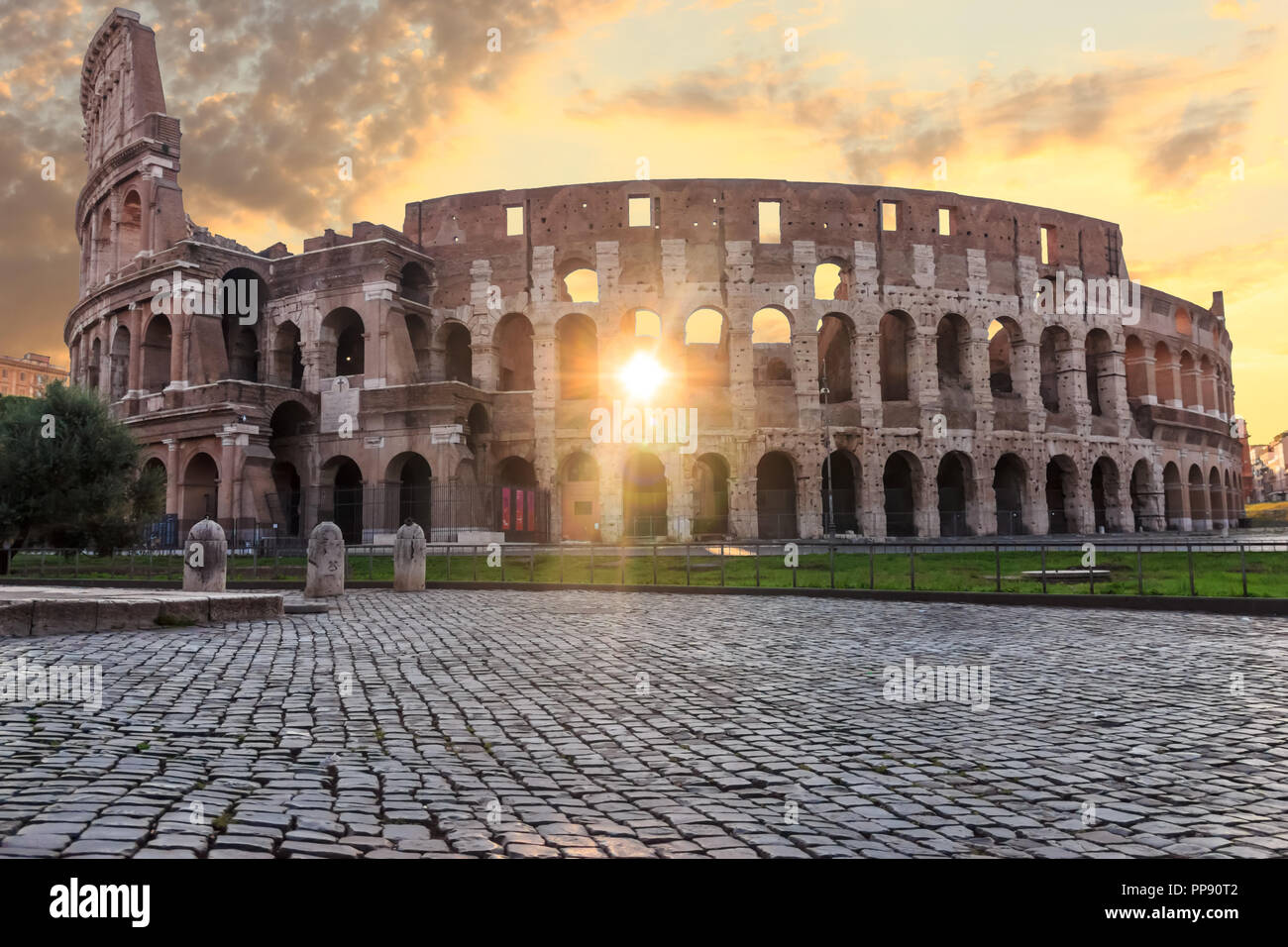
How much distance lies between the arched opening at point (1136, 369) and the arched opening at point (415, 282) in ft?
104

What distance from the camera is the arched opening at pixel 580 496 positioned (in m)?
32.9

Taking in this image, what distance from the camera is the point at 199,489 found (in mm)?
31000

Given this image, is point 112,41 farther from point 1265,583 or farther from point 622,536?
point 1265,583

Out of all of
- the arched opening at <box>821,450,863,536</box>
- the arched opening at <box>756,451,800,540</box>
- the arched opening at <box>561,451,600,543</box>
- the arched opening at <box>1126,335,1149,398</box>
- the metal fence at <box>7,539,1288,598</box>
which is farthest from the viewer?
the arched opening at <box>1126,335,1149,398</box>

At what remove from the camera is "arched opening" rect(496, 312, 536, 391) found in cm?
3594

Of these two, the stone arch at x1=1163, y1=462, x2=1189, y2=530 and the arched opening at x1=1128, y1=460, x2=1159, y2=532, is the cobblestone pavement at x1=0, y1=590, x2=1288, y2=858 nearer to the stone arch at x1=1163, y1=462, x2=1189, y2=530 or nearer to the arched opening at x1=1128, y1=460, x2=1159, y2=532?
the arched opening at x1=1128, y1=460, x2=1159, y2=532

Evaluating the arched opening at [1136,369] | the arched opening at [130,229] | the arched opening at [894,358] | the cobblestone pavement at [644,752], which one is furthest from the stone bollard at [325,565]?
the arched opening at [1136,369]

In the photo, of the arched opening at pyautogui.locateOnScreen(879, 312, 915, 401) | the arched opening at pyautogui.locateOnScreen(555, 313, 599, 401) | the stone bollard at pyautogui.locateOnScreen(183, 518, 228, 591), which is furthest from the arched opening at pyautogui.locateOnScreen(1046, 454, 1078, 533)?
the stone bollard at pyautogui.locateOnScreen(183, 518, 228, 591)

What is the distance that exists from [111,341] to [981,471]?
36.2 m

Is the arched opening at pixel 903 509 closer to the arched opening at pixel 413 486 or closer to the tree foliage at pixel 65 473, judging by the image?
the arched opening at pixel 413 486

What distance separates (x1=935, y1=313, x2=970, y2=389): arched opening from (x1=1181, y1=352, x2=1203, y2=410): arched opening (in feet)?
49.0

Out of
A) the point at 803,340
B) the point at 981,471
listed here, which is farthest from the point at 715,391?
the point at 981,471
